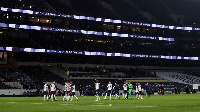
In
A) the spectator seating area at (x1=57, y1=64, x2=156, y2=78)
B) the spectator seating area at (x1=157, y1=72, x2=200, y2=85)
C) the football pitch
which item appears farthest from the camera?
the spectator seating area at (x1=157, y1=72, x2=200, y2=85)

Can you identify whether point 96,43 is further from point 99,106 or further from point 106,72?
point 99,106

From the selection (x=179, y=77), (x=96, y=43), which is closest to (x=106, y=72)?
(x=96, y=43)

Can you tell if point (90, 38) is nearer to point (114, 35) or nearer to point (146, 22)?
point (114, 35)

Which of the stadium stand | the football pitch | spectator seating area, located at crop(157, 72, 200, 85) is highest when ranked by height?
the stadium stand

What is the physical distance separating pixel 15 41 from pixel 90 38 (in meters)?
18.5

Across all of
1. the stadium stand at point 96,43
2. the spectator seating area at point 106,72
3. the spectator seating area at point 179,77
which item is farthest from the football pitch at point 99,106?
the spectator seating area at point 179,77

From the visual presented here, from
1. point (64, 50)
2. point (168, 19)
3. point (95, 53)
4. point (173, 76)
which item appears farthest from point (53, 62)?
point (168, 19)

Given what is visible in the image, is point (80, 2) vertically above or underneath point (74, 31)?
above

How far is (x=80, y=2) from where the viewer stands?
306 feet

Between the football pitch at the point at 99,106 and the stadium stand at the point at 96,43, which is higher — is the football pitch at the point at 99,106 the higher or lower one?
the lower one

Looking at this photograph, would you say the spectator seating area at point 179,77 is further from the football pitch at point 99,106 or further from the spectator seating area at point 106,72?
the football pitch at point 99,106

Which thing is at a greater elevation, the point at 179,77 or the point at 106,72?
the point at 106,72

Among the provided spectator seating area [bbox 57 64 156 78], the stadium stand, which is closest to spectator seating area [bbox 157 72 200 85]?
the stadium stand

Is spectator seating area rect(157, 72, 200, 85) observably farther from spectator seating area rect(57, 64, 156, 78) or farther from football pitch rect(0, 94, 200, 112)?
football pitch rect(0, 94, 200, 112)
